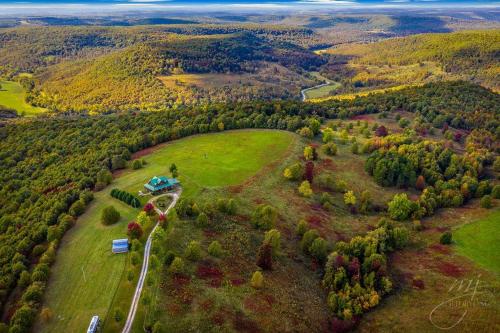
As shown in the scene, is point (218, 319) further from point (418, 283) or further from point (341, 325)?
point (418, 283)

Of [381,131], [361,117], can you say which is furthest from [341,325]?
[361,117]

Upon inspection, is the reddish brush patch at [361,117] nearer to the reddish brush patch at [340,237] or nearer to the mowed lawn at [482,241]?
the mowed lawn at [482,241]


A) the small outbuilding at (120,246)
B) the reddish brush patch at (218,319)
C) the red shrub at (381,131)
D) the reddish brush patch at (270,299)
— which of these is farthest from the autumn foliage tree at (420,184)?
the small outbuilding at (120,246)

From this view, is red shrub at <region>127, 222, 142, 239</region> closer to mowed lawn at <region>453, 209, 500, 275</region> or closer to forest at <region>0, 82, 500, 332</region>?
forest at <region>0, 82, 500, 332</region>

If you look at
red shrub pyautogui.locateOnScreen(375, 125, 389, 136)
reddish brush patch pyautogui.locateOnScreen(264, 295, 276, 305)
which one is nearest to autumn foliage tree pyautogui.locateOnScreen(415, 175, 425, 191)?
red shrub pyautogui.locateOnScreen(375, 125, 389, 136)

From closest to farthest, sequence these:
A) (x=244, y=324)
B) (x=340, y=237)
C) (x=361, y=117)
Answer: (x=244, y=324) → (x=340, y=237) → (x=361, y=117)

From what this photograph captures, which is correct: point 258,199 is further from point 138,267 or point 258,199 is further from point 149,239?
point 138,267
